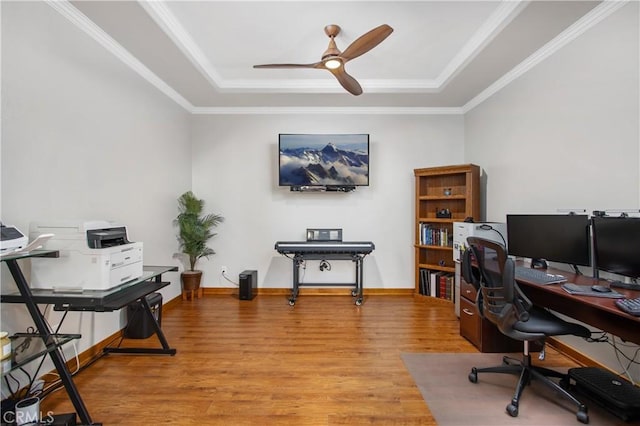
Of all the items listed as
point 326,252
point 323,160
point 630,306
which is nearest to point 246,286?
point 326,252

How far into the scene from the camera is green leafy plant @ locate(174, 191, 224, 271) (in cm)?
401

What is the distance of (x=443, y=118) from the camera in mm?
4496

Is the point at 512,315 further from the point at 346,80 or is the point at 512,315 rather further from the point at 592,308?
the point at 346,80

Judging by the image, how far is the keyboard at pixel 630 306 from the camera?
4.67ft

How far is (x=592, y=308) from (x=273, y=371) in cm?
223

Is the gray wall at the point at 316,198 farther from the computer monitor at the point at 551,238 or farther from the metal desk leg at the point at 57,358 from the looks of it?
the metal desk leg at the point at 57,358

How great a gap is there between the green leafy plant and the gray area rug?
9.94 ft

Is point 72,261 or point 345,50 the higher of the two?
point 345,50

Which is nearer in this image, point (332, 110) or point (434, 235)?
point (434, 235)

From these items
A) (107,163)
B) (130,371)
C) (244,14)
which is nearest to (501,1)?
(244,14)

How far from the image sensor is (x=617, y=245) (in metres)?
1.89

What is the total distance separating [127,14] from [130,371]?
286 cm

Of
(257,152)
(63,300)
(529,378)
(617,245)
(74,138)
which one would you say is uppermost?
(257,152)

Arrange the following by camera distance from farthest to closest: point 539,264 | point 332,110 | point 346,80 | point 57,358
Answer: point 332,110, point 346,80, point 539,264, point 57,358
